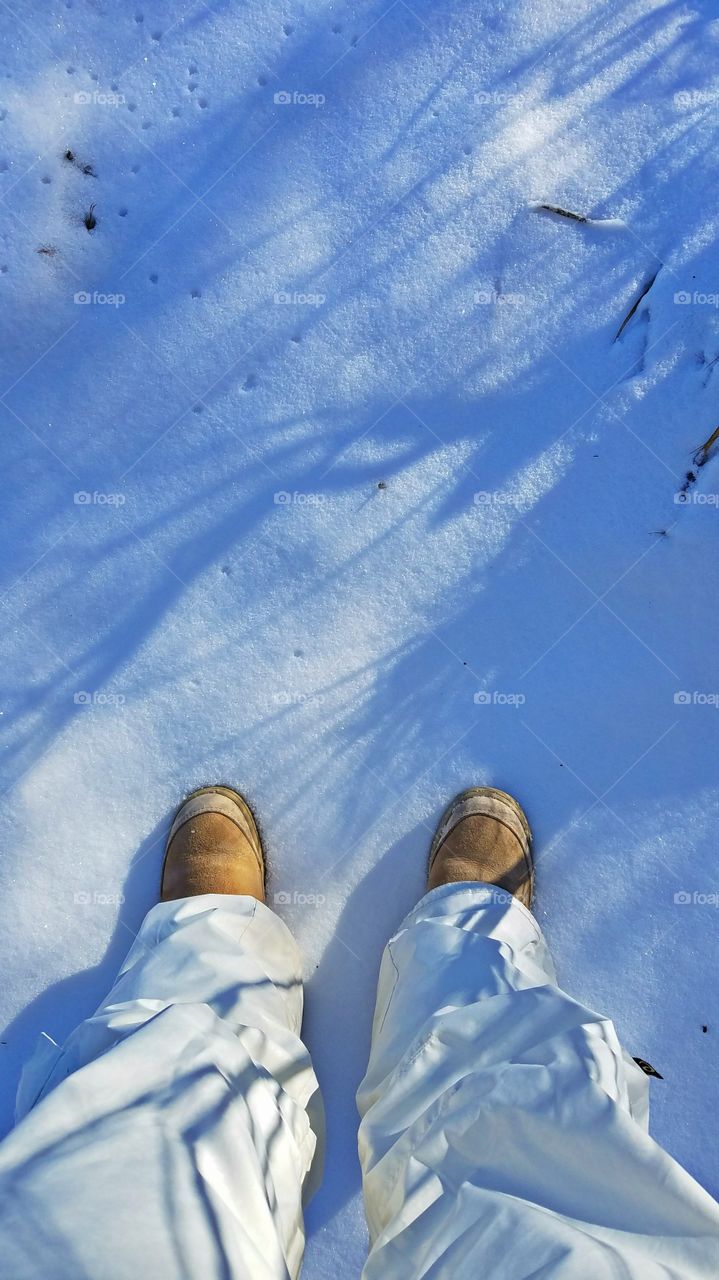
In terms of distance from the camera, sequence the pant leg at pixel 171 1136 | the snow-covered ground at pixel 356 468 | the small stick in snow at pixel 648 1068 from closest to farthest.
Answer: the pant leg at pixel 171 1136, the small stick in snow at pixel 648 1068, the snow-covered ground at pixel 356 468

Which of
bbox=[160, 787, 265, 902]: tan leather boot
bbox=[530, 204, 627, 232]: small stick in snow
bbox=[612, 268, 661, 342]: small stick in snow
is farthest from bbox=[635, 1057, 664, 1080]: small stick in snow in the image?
bbox=[530, 204, 627, 232]: small stick in snow

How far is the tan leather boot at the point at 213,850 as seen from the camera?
1774 mm

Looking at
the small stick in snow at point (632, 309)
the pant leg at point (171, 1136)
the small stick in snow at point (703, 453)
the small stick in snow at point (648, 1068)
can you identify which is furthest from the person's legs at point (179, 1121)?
the small stick in snow at point (632, 309)

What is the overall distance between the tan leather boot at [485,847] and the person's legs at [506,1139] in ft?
0.57

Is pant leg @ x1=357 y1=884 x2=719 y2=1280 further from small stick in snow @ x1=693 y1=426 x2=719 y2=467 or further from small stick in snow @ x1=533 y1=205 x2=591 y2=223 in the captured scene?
small stick in snow @ x1=533 y1=205 x2=591 y2=223

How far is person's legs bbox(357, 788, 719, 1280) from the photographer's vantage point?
0.94 meters

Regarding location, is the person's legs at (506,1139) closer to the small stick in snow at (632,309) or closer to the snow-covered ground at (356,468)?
the snow-covered ground at (356,468)

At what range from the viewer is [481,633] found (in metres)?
1.88

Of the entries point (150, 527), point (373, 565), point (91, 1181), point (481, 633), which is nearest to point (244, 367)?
point (150, 527)

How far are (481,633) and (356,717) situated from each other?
0.35 meters

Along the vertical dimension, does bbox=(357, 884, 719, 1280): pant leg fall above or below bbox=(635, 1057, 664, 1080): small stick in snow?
above

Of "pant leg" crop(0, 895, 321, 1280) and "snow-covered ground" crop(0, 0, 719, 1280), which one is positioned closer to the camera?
"pant leg" crop(0, 895, 321, 1280)

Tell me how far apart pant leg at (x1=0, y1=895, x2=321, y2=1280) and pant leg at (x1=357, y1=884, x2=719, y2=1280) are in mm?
169

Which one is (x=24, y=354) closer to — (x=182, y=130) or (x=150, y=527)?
(x=150, y=527)
